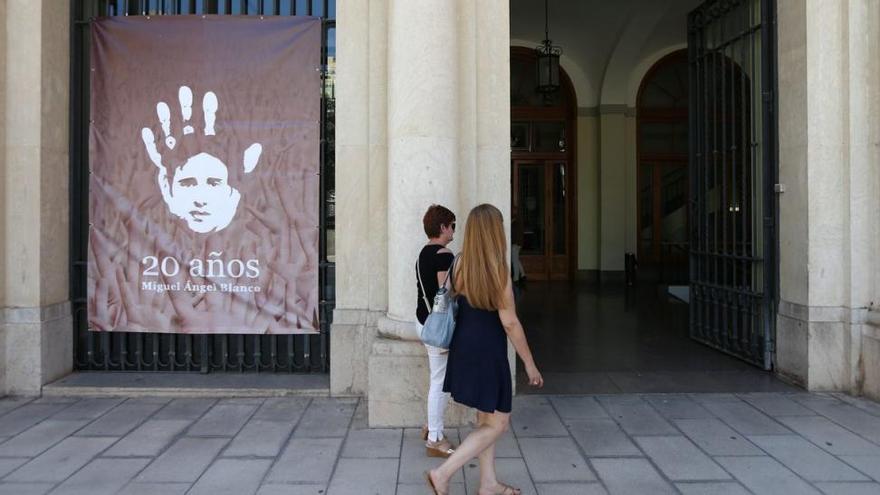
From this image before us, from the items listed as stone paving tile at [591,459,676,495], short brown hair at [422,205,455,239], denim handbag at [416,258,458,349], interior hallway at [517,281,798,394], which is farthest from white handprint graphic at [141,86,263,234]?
stone paving tile at [591,459,676,495]

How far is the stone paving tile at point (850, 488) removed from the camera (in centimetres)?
383

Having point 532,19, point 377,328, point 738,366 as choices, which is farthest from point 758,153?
point 532,19

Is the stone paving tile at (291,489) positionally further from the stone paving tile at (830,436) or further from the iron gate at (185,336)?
the stone paving tile at (830,436)

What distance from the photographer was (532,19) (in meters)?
14.9

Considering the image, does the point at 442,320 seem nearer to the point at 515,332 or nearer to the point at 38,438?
the point at 515,332

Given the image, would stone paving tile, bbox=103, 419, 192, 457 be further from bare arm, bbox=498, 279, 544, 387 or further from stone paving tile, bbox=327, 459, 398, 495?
bare arm, bbox=498, 279, 544, 387

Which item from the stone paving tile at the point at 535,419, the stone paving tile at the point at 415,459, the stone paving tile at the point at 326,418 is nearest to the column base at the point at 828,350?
the stone paving tile at the point at 535,419

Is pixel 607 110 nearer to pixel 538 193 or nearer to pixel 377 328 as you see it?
pixel 538 193

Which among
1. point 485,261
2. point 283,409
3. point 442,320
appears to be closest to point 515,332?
point 485,261

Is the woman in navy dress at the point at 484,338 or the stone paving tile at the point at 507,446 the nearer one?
the woman in navy dress at the point at 484,338

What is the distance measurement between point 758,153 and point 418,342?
171 inches

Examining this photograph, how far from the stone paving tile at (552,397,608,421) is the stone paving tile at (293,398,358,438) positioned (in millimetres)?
1777

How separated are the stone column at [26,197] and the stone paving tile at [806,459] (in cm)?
622

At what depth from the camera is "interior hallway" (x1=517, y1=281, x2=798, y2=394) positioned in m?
6.27
